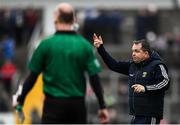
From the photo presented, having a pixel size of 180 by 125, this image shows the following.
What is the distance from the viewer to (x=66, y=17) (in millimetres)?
9516

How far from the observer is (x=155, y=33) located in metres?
23.3

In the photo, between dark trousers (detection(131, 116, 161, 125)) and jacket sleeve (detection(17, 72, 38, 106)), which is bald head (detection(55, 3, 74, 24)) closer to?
jacket sleeve (detection(17, 72, 38, 106))

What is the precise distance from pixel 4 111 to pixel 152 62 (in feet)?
40.1

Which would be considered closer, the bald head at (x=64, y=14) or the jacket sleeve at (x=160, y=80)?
the jacket sleeve at (x=160, y=80)

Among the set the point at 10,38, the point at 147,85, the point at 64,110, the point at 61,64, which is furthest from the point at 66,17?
the point at 10,38

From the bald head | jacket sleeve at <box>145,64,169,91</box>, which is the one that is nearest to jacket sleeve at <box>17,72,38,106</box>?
the bald head

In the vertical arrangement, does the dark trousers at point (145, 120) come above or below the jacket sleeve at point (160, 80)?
below

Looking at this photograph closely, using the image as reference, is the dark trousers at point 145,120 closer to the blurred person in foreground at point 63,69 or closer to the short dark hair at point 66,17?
the blurred person in foreground at point 63,69

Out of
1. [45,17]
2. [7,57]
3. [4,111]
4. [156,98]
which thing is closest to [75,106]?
[156,98]

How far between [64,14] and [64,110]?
106cm

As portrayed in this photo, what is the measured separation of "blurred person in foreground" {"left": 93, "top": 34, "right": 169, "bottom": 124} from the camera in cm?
906

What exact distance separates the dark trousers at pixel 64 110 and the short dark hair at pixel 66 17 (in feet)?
2.81

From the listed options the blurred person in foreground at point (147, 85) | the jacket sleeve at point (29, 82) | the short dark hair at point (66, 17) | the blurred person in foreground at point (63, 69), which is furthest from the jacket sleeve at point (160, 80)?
the jacket sleeve at point (29, 82)

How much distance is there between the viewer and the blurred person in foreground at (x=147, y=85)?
29.7ft
